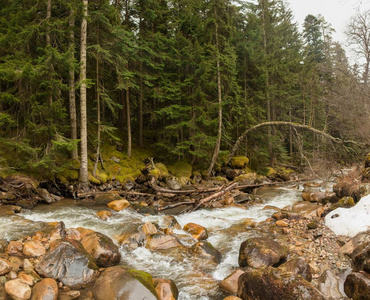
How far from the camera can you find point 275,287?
4.47 metres

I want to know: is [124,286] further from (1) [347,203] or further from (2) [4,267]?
(1) [347,203]

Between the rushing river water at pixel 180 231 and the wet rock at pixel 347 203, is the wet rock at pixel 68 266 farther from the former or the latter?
the wet rock at pixel 347 203

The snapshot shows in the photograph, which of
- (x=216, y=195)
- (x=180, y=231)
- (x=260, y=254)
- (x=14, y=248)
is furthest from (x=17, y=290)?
(x=216, y=195)

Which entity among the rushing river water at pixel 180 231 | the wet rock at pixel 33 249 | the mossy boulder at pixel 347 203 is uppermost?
the mossy boulder at pixel 347 203

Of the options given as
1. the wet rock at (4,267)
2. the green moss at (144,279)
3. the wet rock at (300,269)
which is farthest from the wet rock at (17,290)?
the wet rock at (300,269)

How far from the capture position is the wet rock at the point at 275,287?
4285mm

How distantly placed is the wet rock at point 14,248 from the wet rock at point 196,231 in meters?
4.82

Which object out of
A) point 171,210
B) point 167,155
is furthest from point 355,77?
point 171,210

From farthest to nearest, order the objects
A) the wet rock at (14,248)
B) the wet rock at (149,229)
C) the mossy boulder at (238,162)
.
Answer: the mossy boulder at (238,162), the wet rock at (149,229), the wet rock at (14,248)

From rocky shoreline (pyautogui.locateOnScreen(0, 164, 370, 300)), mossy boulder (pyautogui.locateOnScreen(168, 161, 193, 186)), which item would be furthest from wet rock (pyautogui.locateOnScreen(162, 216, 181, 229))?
mossy boulder (pyautogui.locateOnScreen(168, 161, 193, 186))

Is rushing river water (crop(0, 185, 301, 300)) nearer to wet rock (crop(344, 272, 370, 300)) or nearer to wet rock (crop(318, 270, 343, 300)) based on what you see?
wet rock (crop(318, 270, 343, 300))

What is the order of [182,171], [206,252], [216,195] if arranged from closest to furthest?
[206,252]
[216,195]
[182,171]

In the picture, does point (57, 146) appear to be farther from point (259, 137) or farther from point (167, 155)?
point (259, 137)

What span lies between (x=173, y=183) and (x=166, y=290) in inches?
417
